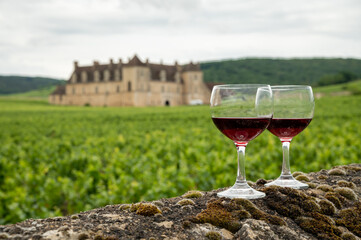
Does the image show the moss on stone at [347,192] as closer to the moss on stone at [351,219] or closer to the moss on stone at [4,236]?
the moss on stone at [351,219]

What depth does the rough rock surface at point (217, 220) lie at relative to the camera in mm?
1363

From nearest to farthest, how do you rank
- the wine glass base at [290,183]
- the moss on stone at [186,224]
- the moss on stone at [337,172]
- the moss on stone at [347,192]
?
the moss on stone at [186,224] < the moss on stone at [347,192] < the wine glass base at [290,183] < the moss on stone at [337,172]

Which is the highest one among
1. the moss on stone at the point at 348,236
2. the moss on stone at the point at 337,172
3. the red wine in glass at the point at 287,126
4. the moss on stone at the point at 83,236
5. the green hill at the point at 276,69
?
the green hill at the point at 276,69

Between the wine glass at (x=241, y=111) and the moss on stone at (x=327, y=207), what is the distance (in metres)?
0.37

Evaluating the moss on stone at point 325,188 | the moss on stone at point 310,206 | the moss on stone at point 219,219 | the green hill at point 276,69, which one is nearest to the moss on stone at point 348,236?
the moss on stone at point 310,206

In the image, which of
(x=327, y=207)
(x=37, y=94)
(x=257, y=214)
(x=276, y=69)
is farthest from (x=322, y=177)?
(x=37, y=94)

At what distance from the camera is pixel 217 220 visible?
1510 mm

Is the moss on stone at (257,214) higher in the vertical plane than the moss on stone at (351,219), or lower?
higher

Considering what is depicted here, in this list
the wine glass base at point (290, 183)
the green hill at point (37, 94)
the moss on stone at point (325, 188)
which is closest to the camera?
the moss on stone at point (325, 188)

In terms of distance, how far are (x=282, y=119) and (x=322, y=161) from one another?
292 inches

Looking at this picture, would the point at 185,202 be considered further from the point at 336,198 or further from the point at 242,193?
the point at 336,198

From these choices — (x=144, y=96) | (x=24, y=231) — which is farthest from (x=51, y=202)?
(x=144, y=96)

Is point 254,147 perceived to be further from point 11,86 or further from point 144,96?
point 11,86

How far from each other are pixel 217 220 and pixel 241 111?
744 mm
